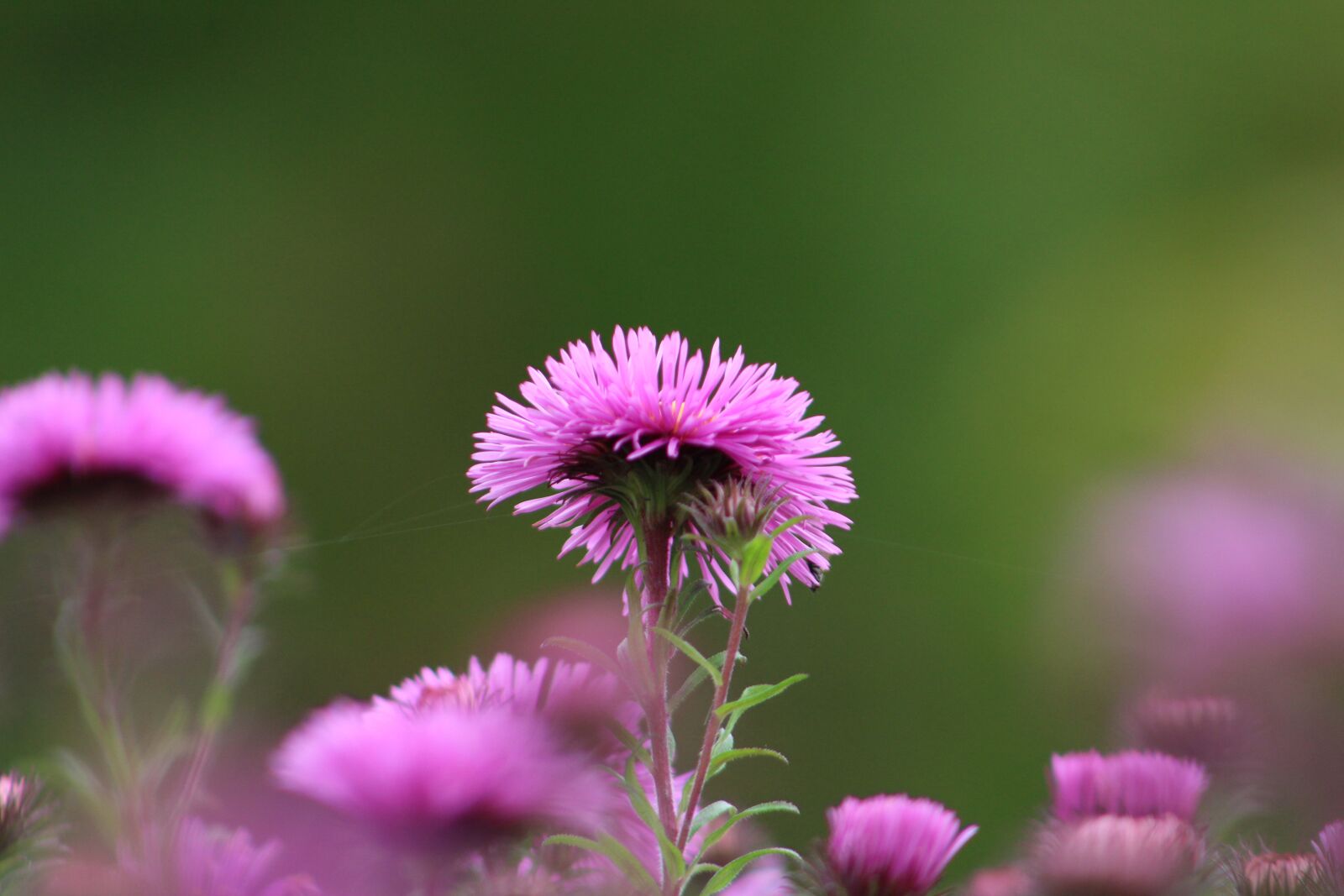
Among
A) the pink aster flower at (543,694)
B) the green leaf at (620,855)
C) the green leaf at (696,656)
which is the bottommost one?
the green leaf at (620,855)

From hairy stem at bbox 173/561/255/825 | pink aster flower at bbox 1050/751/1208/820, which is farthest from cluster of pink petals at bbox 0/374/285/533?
pink aster flower at bbox 1050/751/1208/820

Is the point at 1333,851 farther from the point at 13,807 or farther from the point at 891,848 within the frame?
the point at 13,807

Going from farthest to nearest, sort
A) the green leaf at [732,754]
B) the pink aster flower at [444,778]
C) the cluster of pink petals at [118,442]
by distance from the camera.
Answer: the cluster of pink petals at [118,442] → the green leaf at [732,754] → the pink aster flower at [444,778]

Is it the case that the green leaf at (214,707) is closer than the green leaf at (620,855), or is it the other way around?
the green leaf at (620,855)

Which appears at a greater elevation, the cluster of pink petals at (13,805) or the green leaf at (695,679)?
the green leaf at (695,679)

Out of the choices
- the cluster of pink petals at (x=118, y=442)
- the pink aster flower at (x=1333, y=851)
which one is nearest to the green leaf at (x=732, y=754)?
the pink aster flower at (x=1333, y=851)

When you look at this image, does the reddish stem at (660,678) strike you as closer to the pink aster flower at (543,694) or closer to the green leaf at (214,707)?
the pink aster flower at (543,694)

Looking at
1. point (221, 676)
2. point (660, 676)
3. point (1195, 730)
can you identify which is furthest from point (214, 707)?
point (1195, 730)

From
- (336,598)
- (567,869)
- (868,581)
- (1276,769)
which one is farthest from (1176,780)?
(868,581)

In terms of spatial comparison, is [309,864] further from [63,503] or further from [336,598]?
[336,598]
